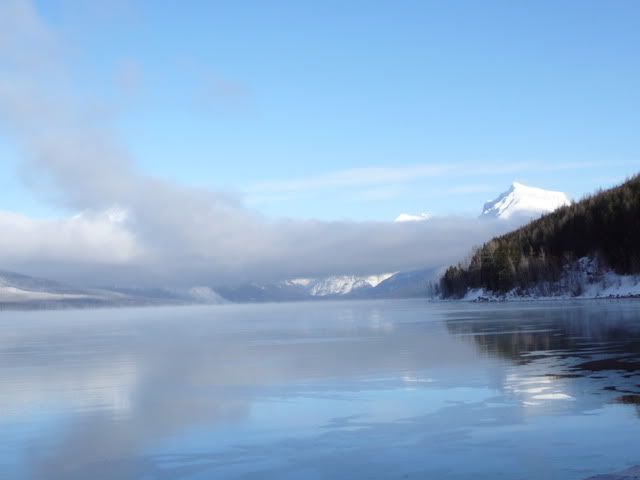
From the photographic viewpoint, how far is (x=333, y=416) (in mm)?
17703

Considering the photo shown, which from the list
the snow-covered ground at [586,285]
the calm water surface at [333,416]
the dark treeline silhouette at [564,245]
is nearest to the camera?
the calm water surface at [333,416]

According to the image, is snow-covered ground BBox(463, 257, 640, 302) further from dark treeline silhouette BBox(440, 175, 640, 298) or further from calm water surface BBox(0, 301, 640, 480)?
calm water surface BBox(0, 301, 640, 480)

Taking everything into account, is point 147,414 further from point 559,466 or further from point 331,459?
point 559,466

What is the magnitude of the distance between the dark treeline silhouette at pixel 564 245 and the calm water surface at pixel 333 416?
364ft

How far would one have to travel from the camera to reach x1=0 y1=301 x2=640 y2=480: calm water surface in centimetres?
1301

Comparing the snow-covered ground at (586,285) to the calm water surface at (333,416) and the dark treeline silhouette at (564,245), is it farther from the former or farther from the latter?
the calm water surface at (333,416)

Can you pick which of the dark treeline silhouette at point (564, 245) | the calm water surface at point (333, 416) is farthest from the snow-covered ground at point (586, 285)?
the calm water surface at point (333, 416)

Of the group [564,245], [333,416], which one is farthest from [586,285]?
[333,416]

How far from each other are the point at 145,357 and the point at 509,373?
1851 centimetres

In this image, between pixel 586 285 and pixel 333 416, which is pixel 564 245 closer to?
pixel 586 285

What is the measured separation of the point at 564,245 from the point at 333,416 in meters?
145

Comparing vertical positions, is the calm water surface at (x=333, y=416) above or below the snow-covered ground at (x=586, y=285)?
below

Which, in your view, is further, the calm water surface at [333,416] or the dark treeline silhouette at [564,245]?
the dark treeline silhouette at [564,245]

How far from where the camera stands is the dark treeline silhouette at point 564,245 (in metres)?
136
